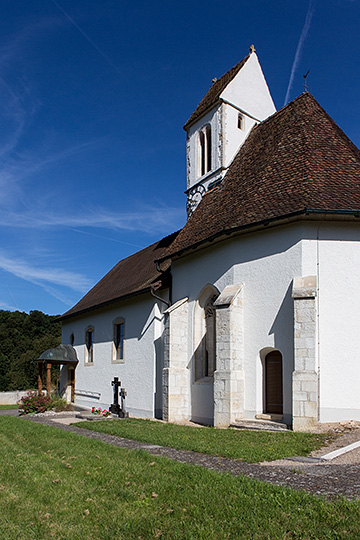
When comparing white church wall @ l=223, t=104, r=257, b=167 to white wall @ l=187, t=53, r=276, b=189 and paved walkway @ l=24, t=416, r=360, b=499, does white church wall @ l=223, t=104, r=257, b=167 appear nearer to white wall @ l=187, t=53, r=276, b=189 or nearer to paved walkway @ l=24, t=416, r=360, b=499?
white wall @ l=187, t=53, r=276, b=189

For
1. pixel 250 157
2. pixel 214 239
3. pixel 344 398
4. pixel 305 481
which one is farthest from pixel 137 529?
pixel 250 157

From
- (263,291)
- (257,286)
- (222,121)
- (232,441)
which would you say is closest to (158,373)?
(257,286)

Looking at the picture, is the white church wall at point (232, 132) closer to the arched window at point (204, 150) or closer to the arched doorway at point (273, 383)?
the arched window at point (204, 150)

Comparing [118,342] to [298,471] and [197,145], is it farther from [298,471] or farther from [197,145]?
[298,471]

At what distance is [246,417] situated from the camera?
13016 mm

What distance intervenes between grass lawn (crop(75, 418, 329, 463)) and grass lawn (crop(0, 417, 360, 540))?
5.14 feet

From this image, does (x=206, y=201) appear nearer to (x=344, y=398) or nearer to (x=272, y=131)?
(x=272, y=131)

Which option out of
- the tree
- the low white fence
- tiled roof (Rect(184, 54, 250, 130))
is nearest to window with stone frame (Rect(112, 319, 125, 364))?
tiled roof (Rect(184, 54, 250, 130))

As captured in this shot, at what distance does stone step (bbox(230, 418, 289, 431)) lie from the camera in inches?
463

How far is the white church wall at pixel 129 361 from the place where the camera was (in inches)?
725

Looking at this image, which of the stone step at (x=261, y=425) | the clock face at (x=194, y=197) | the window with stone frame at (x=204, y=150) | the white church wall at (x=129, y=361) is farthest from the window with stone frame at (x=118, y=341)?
the stone step at (x=261, y=425)

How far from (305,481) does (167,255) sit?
1166cm

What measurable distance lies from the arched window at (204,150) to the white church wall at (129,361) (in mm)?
6195

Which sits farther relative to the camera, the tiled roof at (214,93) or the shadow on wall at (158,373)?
the tiled roof at (214,93)
